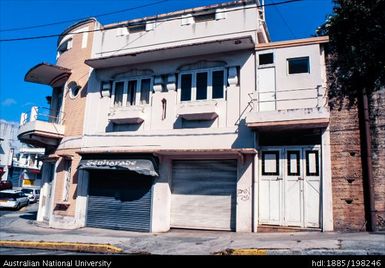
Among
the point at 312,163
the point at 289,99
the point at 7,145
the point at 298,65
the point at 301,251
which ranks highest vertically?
the point at 7,145

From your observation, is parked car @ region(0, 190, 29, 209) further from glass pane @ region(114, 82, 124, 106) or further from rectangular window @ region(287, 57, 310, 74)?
rectangular window @ region(287, 57, 310, 74)

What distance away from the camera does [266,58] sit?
14.5m

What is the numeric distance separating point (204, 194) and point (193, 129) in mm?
2870

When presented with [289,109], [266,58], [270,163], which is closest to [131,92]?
[266,58]

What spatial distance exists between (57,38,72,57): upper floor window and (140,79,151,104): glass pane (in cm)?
578

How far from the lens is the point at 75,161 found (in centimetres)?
1727

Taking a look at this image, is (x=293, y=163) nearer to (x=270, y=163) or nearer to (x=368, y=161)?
(x=270, y=163)

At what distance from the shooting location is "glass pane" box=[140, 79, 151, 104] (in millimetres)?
16552

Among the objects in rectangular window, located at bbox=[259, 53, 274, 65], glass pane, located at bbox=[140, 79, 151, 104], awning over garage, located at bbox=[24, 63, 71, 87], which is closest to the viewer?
rectangular window, located at bbox=[259, 53, 274, 65]

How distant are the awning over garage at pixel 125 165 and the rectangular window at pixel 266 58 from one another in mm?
6457

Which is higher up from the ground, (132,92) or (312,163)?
(132,92)

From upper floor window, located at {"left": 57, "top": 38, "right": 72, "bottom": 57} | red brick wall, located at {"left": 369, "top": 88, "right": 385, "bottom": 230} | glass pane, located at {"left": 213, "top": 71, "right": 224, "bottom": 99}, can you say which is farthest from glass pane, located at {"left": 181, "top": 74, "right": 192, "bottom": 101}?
upper floor window, located at {"left": 57, "top": 38, "right": 72, "bottom": 57}

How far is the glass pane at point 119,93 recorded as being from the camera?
17203 millimetres

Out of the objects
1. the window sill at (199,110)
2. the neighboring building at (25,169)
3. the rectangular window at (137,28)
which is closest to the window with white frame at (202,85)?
the window sill at (199,110)
